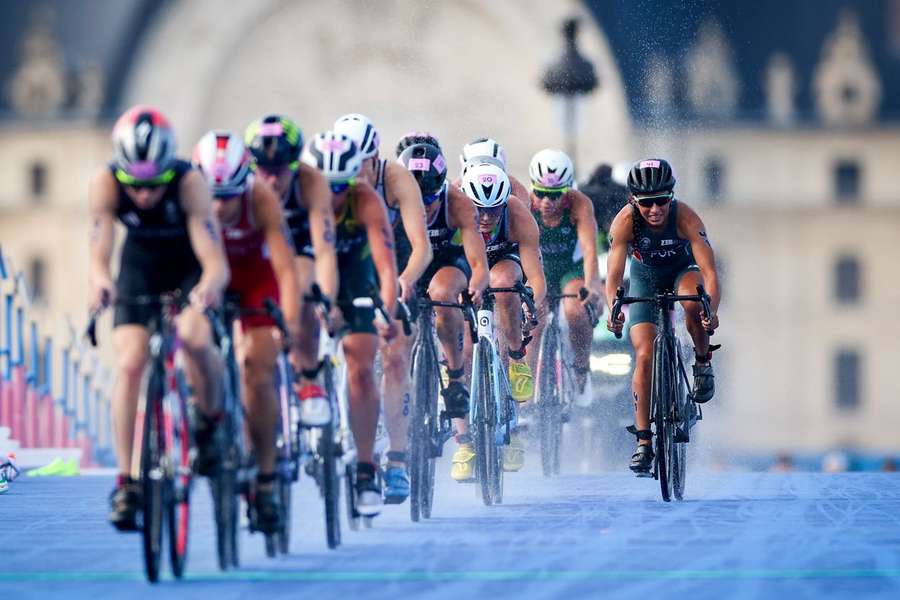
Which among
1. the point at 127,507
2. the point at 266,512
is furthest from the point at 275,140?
the point at 127,507

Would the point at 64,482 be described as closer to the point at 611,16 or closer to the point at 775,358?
the point at 611,16

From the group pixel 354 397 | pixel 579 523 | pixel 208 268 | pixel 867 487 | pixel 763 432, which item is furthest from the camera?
pixel 763 432

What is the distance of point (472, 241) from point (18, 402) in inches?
300

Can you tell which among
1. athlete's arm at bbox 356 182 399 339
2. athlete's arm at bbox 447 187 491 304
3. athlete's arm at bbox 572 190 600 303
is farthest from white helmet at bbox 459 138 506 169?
athlete's arm at bbox 356 182 399 339

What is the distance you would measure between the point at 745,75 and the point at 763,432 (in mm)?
13762

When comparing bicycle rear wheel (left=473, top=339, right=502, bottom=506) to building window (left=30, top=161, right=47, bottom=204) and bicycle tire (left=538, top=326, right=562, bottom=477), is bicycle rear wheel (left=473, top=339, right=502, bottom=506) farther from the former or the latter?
building window (left=30, top=161, right=47, bottom=204)

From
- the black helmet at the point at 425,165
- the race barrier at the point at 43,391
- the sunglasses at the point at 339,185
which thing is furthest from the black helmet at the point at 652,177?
the race barrier at the point at 43,391

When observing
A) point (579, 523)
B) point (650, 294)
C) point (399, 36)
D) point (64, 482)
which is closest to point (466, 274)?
point (650, 294)

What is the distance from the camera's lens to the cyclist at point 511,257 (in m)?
15.8

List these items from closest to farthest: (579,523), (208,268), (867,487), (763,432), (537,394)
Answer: (208,268)
(579,523)
(867,487)
(537,394)
(763,432)

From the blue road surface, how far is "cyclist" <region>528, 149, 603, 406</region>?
2107 mm

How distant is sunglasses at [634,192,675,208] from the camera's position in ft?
46.9

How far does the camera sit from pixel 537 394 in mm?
17625

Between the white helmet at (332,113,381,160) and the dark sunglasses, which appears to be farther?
the dark sunglasses
